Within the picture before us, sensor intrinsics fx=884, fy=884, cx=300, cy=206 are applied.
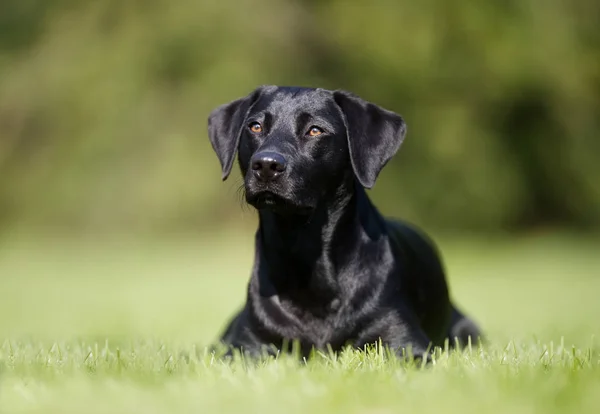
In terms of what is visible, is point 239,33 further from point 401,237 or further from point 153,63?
point 401,237

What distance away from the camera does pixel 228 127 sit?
16.1ft

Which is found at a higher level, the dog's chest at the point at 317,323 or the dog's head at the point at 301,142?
the dog's head at the point at 301,142

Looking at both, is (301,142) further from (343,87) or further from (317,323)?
(343,87)

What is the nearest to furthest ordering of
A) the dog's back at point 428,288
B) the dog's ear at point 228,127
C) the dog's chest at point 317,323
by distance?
the dog's chest at point 317,323 < the dog's ear at point 228,127 < the dog's back at point 428,288

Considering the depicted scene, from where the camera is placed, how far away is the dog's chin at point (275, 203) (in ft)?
13.9

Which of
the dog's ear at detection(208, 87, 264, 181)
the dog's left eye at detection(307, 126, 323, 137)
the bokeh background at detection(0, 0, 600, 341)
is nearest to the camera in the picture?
the dog's left eye at detection(307, 126, 323, 137)

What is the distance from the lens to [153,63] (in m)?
19.3

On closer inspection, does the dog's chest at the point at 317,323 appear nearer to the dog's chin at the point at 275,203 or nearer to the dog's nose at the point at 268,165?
the dog's chin at the point at 275,203

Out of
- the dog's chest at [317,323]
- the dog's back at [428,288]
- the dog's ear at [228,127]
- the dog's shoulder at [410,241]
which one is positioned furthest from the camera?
the dog's shoulder at [410,241]

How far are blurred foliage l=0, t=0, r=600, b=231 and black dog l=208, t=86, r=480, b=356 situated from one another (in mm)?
13358

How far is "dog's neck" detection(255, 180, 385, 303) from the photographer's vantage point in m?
4.58

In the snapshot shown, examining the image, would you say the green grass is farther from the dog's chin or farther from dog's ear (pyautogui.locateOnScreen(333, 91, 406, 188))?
dog's ear (pyautogui.locateOnScreen(333, 91, 406, 188))

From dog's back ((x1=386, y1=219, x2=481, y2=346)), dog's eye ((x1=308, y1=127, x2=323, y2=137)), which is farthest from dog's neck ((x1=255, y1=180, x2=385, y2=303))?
dog's back ((x1=386, y1=219, x2=481, y2=346))

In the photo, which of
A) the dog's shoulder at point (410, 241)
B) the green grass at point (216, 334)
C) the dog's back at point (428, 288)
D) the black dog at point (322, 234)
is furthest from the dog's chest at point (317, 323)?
the dog's shoulder at point (410, 241)
